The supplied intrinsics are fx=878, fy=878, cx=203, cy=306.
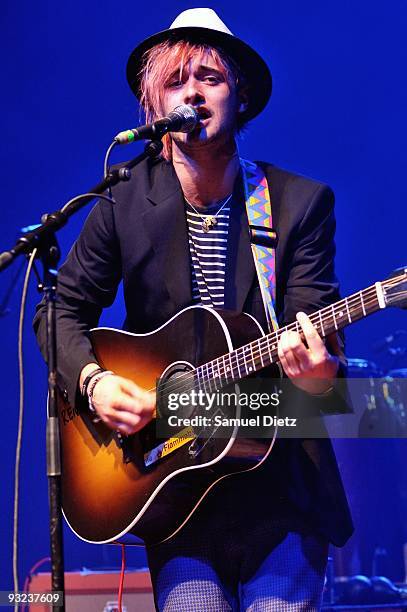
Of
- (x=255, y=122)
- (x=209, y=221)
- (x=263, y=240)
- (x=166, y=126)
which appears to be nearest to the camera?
(x=166, y=126)

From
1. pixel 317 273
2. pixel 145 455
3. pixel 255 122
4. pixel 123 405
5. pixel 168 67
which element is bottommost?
pixel 145 455

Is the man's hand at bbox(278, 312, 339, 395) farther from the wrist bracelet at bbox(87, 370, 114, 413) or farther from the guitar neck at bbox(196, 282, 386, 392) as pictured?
the wrist bracelet at bbox(87, 370, 114, 413)

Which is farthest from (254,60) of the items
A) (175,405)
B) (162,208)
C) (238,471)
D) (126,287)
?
(238,471)

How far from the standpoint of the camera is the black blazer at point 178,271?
255cm

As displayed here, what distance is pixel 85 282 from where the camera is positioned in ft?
9.84

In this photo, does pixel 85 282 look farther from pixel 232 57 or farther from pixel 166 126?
pixel 232 57

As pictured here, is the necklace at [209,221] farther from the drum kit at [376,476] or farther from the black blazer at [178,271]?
the drum kit at [376,476]

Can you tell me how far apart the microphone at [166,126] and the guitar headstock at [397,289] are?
0.76 m

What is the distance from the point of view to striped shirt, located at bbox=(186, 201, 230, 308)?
2797mm

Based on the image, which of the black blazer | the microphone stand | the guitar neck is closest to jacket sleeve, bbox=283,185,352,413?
the black blazer

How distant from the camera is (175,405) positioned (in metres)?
2.68

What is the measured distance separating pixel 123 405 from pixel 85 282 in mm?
540

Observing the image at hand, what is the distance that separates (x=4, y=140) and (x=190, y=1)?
55.1 inches

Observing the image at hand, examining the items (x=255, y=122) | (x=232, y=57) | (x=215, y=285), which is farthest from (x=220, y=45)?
(x=255, y=122)
